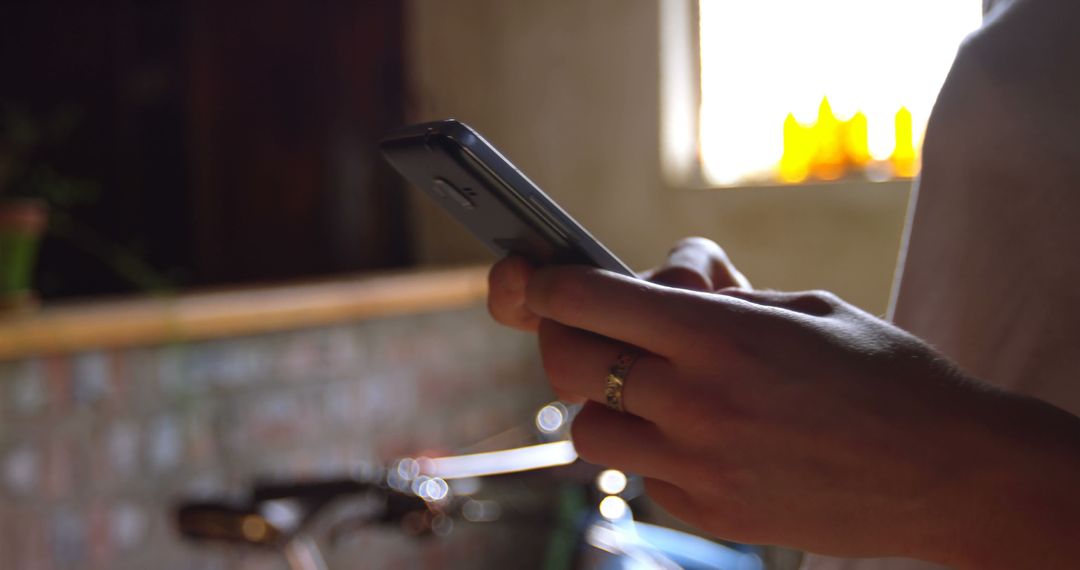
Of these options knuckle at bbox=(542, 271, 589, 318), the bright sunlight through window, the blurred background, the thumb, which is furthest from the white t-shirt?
the bright sunlight through window

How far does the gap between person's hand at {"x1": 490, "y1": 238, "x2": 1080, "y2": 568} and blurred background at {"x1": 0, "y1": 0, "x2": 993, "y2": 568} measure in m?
1.33

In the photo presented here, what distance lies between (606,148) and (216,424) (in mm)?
1323

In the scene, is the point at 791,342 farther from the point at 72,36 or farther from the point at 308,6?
the point at 308,6

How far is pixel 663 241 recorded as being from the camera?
102 inches

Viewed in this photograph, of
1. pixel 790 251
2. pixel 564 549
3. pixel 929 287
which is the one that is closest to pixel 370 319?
pixel 564 549

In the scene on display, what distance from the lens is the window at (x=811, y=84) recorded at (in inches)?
88.4

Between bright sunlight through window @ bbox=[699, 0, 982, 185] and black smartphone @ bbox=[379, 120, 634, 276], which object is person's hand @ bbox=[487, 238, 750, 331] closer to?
black smartphone @ bbox=[379, 120, 634, 276]

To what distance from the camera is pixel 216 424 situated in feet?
5.89

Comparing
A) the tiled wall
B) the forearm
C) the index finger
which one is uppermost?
the index finger

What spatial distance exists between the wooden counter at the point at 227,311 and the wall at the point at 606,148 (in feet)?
1.66

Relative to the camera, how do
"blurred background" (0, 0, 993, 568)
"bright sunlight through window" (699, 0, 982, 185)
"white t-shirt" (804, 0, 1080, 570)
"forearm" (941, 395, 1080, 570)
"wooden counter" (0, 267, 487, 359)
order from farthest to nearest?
"bright sunlight through window" (699, 0, 982, 185), "blurred background" (0, 0, 993, 568), "wooden counter" (0, 267, 487, 359), "white t-shirt" (804, 0, 1080, 570), "forearm" (941, 395, 1080, 570)

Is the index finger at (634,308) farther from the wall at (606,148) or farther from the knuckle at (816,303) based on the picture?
the wall at (606,148)

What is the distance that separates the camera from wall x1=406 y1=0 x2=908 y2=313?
2.31 m

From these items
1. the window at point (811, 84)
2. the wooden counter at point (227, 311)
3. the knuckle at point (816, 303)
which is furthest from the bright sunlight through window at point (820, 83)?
the knuckle at point (816, 303)
